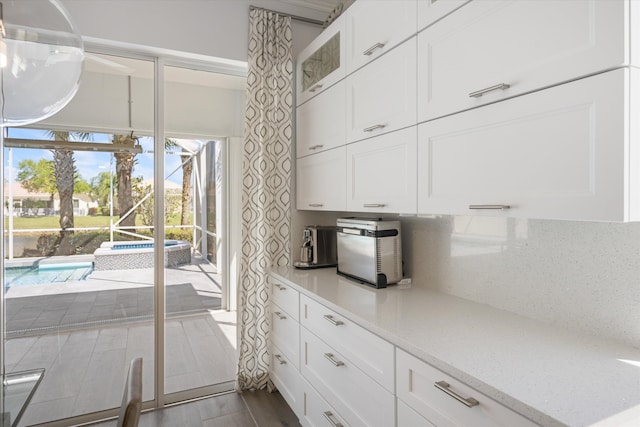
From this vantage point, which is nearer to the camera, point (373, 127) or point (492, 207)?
point (492, 207)

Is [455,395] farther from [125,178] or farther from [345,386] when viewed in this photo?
[125,178]

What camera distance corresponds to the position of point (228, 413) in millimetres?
2414

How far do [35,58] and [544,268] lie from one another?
1.92 m

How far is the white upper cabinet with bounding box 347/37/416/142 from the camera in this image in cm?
165

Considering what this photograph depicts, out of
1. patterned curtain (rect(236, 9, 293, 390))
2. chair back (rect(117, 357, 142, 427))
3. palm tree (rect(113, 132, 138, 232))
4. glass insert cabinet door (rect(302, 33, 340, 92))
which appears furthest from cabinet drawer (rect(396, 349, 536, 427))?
palm tree (rect(113, 132, 138, 232))

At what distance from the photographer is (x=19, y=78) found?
3.66 feet

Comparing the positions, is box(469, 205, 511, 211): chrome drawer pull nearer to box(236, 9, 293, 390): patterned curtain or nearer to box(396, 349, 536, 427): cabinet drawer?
box(396, 349, 536, 427): cabinet drawer

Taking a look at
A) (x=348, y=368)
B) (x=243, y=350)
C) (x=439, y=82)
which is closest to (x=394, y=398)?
(x=348, y=368)

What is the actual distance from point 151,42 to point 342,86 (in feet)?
4.19

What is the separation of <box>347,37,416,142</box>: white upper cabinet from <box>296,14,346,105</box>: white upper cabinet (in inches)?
8.4

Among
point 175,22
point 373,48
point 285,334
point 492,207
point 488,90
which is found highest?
point 175,22

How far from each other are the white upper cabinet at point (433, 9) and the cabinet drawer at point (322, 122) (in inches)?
27.5

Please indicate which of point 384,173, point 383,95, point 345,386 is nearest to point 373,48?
point 383,95

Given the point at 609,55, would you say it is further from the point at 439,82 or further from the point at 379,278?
the point at 379,278
